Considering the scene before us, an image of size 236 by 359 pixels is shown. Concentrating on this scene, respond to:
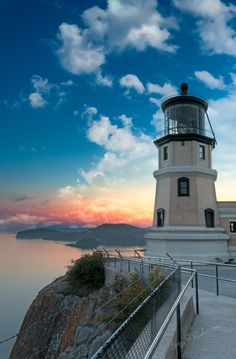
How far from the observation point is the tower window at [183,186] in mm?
25533

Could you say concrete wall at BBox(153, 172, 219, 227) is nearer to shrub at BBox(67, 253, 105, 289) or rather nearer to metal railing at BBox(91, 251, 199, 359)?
shrub at BBox(67, 253, 105, 289)

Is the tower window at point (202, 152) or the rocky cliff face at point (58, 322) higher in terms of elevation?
the tower window at point (202, 152)

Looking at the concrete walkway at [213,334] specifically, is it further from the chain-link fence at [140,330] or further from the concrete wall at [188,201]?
the concrete wall at [188,201]

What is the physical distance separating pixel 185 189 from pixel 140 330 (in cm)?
2172

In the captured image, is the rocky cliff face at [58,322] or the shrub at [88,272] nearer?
the rocky cliff face at [58,322]

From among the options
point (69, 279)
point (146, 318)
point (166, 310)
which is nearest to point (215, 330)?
point (166, 310)

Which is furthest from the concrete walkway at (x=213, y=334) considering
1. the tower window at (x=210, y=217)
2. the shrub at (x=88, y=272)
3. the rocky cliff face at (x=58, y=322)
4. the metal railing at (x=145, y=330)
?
the tower window at (x=210, y=217)

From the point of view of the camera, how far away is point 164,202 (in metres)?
26.1

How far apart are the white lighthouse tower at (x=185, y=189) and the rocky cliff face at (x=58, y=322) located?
8.16m

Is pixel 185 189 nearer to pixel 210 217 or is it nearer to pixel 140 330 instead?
pixel 210 217

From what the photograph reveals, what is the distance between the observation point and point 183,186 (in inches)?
1009

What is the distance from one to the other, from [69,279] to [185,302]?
598 inches

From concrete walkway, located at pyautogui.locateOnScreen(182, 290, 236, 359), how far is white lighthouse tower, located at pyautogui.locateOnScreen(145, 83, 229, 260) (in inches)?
599

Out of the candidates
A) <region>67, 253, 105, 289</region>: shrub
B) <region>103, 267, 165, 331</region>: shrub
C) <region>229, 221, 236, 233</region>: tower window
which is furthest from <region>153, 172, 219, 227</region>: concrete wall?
<region>103, 267, 165, 331</region>: shrub
